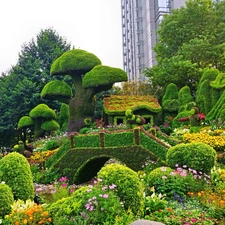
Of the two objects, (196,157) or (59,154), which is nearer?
(196,157)

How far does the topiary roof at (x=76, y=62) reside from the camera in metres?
21.9

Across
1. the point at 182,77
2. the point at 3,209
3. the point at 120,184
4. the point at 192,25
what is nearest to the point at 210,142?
the point at 120,184

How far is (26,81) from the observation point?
2828cm

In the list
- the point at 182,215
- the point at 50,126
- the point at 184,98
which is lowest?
the point at 182,215

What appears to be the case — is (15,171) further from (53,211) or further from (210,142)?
(210,142)

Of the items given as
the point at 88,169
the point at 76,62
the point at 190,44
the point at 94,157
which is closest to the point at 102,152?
the point at 94,157

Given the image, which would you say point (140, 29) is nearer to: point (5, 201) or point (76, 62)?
point (76, 62)

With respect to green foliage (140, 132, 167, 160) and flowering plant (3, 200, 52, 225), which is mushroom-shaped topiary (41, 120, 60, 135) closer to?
green foliage (140, 132, 167, 160)

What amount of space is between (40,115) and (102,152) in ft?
43.8

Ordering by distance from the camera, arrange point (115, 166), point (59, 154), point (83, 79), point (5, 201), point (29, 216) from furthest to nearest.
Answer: point (83, 79) → point (59, 154) → point (115, 166) → point (5, 201) → point (29, 216)

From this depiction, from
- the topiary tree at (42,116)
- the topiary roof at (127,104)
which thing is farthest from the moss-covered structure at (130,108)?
the topiary tree at (42,116)

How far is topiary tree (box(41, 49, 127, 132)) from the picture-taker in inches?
852

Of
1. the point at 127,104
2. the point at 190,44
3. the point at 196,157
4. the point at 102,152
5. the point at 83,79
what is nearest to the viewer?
the point at 196,157

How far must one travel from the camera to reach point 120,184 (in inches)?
221
